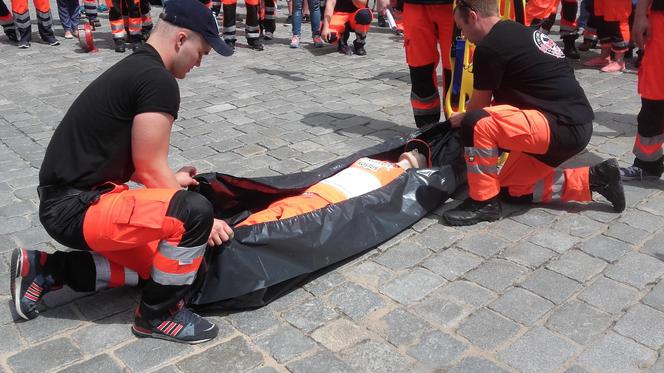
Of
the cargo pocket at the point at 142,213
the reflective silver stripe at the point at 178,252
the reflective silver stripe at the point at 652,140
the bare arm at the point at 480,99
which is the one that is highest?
the bare arm at the point at 480,99

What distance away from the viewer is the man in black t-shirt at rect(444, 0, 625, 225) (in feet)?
12.3

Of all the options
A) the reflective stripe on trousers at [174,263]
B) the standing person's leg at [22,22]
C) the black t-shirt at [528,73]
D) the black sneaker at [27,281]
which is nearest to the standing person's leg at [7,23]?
the standing person's leg at [22,22]

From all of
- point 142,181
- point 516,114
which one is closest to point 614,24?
point 516,114

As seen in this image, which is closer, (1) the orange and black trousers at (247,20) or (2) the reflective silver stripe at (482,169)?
(2) the reflective silver stripe at (482,169)

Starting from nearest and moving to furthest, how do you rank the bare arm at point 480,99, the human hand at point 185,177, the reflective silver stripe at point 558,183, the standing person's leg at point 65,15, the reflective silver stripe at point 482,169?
1. the human hand at point 185,177
2. the reflective silver stripe at point 482,169
3. the bare arm at point 480,99
4. the reflective silver stripe at point 558,183
5. the standing person's leg at point 65,15

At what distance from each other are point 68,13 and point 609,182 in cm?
883

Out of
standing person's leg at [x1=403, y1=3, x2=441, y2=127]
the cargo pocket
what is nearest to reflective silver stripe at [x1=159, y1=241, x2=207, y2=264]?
the cargo pocket

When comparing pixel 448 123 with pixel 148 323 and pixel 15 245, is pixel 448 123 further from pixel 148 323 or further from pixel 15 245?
pixel 15 245

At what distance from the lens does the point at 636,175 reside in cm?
454

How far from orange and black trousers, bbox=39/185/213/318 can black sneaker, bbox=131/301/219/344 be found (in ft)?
0.18

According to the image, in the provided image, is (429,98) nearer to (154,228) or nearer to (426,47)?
(426,47)

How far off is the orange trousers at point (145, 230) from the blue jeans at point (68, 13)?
27.6ft

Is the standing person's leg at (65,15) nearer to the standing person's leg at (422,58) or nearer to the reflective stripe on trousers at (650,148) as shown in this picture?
the standing person's leg at (422,58)

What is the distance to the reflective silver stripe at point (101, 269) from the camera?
3039mm
